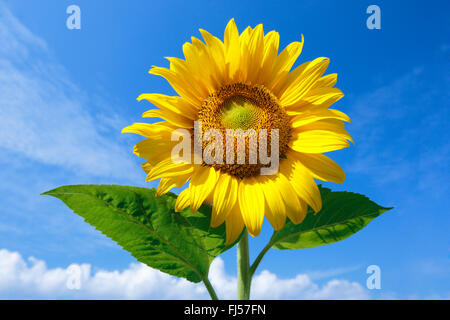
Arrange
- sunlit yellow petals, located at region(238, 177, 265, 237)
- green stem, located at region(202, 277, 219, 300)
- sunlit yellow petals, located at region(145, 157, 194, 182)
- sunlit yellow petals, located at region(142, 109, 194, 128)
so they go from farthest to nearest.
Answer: green stem, located at region(202, 277, 219, 300), sunlit yellow petals, located at region(142, 109, 194, 128), sunlit yellow petals, located at region(145, 157, 194, 182), sunlit yellow petals, located at region(238, 177, 265, 237)

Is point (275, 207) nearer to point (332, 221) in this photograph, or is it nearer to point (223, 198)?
point (223, 198)

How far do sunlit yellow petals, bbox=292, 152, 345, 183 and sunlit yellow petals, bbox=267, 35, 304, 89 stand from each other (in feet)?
1.81

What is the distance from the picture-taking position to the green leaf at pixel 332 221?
8.50 ft

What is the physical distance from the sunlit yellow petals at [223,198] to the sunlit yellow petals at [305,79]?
0.70 meters

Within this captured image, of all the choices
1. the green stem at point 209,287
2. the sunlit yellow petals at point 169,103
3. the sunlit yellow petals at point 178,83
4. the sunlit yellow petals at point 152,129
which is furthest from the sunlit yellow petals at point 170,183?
the green stem at point 209,287

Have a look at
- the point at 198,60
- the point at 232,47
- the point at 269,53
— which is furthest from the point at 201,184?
the point at 269,53

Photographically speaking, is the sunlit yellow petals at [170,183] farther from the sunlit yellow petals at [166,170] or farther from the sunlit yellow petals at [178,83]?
the sunlit yellow petals at [178,83]

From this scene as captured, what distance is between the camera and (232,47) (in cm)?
248

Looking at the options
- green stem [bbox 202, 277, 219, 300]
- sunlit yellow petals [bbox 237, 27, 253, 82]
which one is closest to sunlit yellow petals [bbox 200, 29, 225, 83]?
sunlit yellow petals [bbox 237, 27, 253, 82]

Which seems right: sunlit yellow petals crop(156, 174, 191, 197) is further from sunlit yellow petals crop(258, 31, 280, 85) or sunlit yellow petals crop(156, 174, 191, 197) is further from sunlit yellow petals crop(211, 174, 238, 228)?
sunlit yellow petals crop(258, 31, 280, 85)

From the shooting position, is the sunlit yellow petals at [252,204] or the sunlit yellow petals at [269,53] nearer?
the sunlit yellow petals at [252,204]

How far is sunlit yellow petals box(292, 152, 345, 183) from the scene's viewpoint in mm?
2328
